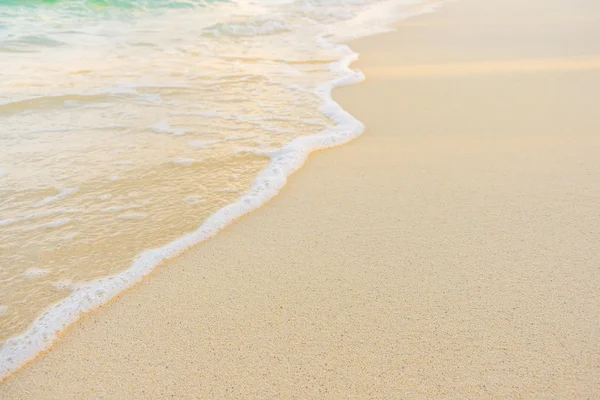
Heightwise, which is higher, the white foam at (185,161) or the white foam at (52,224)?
the white foam at (185,161)

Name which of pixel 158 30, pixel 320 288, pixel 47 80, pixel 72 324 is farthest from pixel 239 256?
pixel 158 30

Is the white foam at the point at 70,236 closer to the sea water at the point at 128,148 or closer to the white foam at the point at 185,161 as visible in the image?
the sea water at the point at 128,148

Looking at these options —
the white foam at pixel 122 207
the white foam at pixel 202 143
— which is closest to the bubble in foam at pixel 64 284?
the white foam at pixel 122 207

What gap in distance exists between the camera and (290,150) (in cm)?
330

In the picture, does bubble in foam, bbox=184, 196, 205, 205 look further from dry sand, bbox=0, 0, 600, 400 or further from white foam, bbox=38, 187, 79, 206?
white foam, bbox=38, 187, 79, 206

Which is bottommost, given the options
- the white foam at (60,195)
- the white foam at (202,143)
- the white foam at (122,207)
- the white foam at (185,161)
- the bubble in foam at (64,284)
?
the bubble in foam at (64,284)

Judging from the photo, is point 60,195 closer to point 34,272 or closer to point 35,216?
point 35,216

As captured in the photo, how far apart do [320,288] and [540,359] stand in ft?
2.64

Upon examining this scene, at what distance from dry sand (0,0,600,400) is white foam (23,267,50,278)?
0.40 metres

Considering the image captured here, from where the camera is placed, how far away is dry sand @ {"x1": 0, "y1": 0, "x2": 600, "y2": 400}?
1.54m

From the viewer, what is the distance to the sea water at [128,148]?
6.83 feet

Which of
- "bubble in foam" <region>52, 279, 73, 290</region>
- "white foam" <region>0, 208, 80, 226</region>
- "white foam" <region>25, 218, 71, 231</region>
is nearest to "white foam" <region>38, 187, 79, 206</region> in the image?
"white foam" <region>0, 208, 80, 226</region>

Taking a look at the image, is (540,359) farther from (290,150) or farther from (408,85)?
(408,85)

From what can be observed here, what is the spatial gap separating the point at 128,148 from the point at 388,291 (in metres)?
2.21
